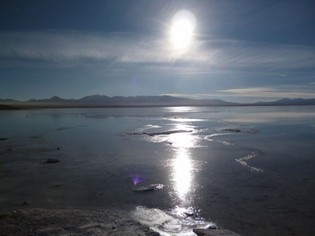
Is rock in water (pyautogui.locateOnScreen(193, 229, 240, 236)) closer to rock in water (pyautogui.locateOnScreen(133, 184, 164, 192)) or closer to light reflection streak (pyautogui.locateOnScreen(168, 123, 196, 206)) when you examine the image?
light reflection streak (pyautogui.locateOnScreen(168, 123, 196, 206))

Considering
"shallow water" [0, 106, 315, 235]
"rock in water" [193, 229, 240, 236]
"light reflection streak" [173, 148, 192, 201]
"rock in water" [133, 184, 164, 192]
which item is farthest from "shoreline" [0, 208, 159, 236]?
"light reflection streak" [173, 148, 192, 201]

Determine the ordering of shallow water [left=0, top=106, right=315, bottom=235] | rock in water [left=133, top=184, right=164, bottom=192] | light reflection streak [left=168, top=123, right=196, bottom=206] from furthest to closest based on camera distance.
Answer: rock in water [left=133, top=184, right=164, bottom=192], light reflection streak [left=168, top=123, right=196, bottom=206], shallow water [left=0, top=106, right=315, bottom=235]

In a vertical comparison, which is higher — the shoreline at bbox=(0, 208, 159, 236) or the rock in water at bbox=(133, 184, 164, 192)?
the shoreline at bbox=(0, 208, 159, 236)

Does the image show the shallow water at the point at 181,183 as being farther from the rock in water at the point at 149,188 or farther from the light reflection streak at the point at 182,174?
the rock in water at the point at 149,188

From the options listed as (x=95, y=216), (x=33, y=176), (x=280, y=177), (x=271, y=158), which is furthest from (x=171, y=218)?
(x=271, y=158)

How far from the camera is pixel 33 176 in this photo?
1472cm

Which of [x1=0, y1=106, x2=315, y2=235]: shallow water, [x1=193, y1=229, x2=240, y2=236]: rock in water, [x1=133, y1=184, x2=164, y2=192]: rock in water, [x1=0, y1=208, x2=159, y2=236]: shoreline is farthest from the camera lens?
[x1=133, y1=184, x2=164, y2=192]: rock in water

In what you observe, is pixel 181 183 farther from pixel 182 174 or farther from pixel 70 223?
pixel 70 223

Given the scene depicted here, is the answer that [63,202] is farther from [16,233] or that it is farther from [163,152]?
[163,152]

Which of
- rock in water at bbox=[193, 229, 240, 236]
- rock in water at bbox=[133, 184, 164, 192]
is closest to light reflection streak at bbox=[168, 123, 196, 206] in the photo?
rock in water at bbox=[133, 184, 164, 192]

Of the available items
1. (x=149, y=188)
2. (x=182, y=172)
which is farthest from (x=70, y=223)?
(x=182, y=172)

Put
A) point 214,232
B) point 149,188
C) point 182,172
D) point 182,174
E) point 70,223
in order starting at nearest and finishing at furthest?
point 214,232
point 70,223
point 149,188
point 182,174
point 182,172

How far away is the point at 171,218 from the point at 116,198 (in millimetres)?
2712

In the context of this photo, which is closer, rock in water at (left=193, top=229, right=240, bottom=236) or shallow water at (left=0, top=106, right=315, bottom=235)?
rock in water at (left=193, top=229, right=240, bottom=236)
